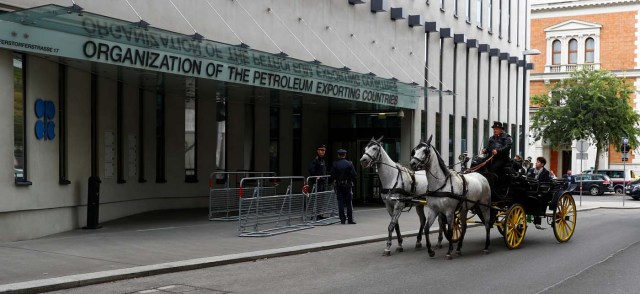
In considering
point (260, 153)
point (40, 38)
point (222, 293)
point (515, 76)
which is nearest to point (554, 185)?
point (222, 293)

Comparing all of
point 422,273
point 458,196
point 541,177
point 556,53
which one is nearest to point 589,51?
point 556,53

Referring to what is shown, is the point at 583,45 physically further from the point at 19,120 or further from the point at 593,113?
the point at 19,120

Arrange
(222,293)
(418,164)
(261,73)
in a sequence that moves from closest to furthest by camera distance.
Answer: (222,293), (418,164), (261,73)

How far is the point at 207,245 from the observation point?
1420 cm

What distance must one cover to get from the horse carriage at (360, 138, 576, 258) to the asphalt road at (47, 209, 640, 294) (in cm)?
50

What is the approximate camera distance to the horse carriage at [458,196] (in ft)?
42.8

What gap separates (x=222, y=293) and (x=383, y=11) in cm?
1804

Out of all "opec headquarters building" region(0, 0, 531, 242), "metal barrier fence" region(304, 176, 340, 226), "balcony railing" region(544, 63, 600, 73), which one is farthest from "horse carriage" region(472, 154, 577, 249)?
"balcony railing" region(544, 63, 600, 73)

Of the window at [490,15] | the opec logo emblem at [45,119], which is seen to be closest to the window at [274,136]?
the opec logo emblem at [45,119]

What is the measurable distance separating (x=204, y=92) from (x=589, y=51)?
177 ft

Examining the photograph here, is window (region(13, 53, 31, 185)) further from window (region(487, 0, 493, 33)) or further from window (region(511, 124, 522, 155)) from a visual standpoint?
window (region(511, 124, 522, 155))

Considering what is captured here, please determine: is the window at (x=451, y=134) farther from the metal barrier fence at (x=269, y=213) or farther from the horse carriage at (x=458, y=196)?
the horse carriage at (x=458, y=196)

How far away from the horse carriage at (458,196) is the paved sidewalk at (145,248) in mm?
1508

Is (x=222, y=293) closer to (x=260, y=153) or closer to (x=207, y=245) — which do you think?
(x=207, y=245)
